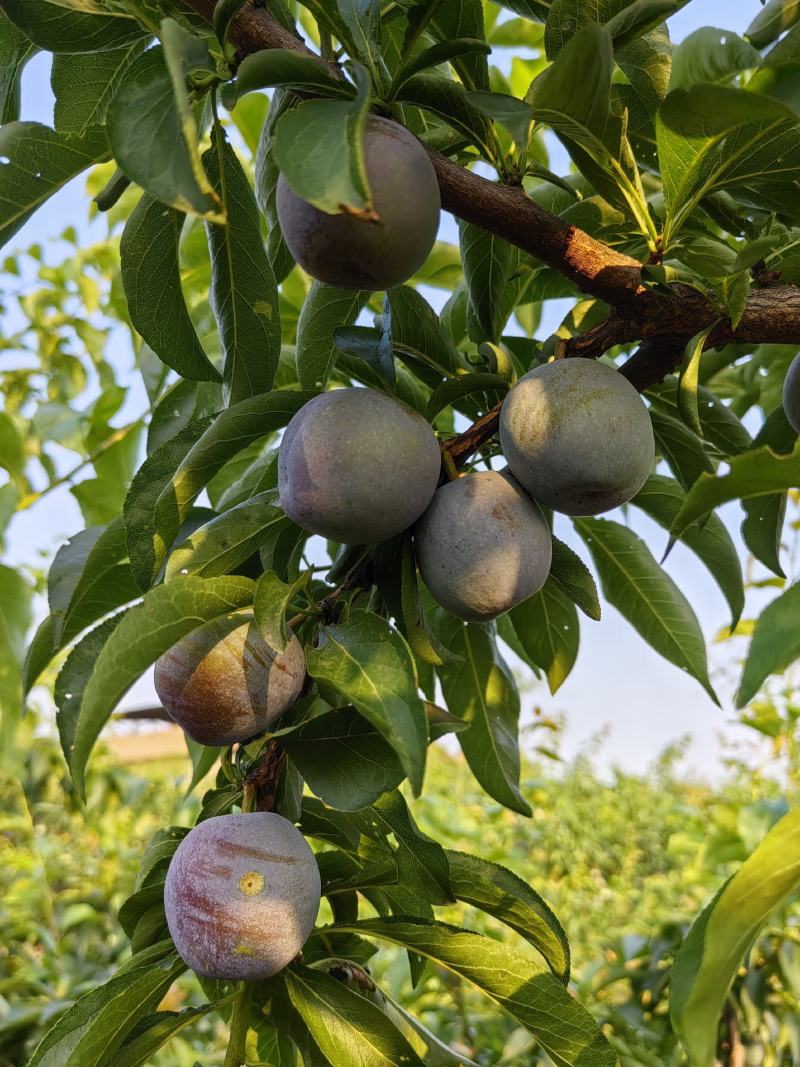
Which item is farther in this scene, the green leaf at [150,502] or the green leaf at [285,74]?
the green leaf at [150,502]

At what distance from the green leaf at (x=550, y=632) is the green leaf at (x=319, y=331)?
1.27ft

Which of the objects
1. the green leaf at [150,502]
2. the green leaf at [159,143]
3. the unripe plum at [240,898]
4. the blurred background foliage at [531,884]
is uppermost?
the green leaf at [159,143]

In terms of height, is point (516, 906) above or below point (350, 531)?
below

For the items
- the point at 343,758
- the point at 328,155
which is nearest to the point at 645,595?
the point at 343,758

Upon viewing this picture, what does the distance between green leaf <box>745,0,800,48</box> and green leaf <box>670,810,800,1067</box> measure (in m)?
0.60

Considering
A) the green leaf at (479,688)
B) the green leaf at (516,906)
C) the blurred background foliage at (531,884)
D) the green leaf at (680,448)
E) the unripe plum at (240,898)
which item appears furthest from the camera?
the blurred background foliage at (531,884)

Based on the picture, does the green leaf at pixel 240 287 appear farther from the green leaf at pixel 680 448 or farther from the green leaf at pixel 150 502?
the green leaf at pixel 680 448

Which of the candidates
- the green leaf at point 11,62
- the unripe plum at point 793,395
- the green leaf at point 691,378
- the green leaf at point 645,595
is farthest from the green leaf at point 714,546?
the green leaf at point 11,62

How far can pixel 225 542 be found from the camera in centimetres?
80

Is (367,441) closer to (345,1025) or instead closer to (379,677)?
(379,677)

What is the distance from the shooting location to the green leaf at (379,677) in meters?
0.60

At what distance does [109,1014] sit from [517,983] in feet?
1.10

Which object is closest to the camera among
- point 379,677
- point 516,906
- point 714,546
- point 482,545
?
point 379,677

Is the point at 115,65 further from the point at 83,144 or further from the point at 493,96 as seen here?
the point at 493,96
